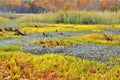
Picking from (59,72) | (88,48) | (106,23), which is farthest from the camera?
(106,23)

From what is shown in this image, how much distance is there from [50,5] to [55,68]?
6299 cm

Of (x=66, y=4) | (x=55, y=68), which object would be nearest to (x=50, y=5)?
(x=66, y=4)

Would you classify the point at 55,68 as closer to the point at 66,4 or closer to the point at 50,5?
the point at 66,4

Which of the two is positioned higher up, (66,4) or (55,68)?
(55,68)

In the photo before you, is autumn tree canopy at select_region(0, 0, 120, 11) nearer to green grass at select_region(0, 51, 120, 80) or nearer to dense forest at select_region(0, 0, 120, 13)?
dense forest at select_region(0, 0, 120, 13)

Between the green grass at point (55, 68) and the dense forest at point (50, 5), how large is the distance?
162 feet

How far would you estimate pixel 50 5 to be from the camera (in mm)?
75750

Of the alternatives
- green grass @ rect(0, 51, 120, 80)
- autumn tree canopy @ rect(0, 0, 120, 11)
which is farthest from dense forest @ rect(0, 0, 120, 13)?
green grass @ rect(0, 51, 120, 80)

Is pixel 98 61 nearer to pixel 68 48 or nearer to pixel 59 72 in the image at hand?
pixel 59 72

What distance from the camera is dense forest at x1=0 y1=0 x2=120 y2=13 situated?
66938mm

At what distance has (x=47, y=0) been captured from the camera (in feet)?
255

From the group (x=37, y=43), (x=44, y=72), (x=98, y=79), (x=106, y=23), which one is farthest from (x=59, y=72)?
(x=106, y=23)

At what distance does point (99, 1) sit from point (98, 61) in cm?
6157

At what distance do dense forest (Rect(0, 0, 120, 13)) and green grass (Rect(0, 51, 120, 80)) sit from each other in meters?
49.4
